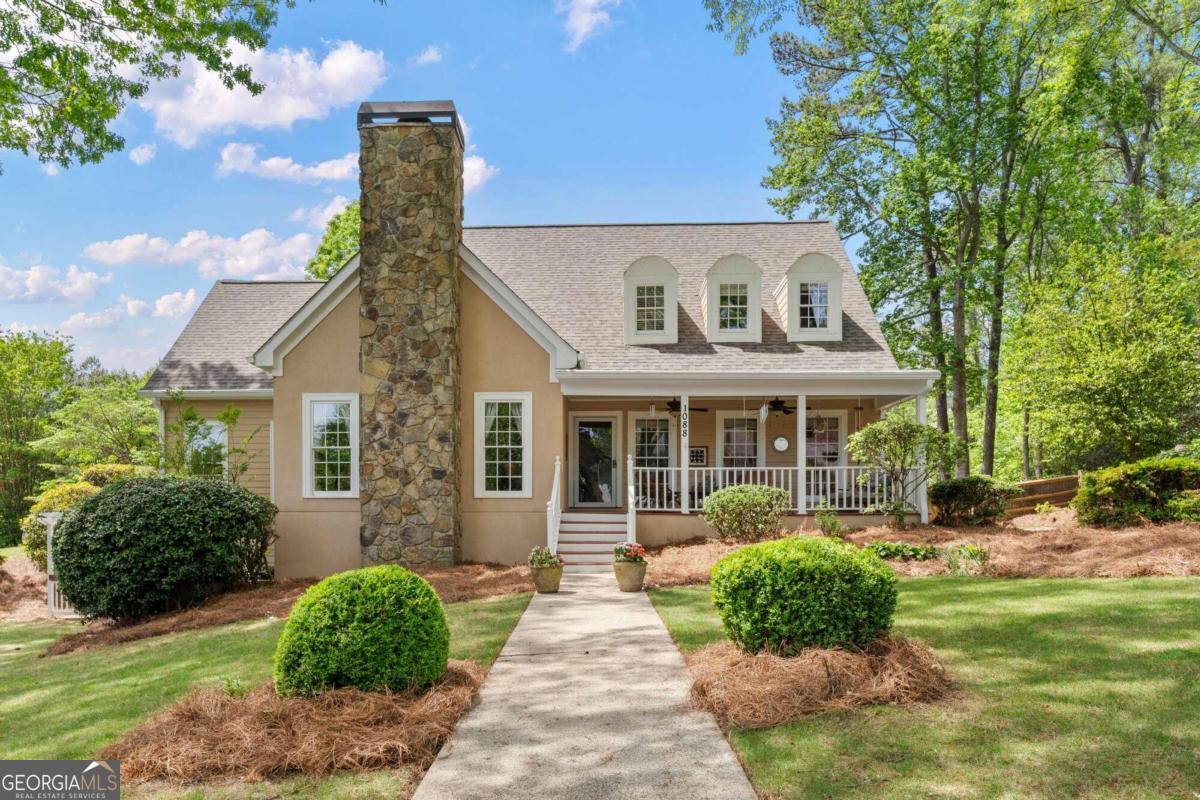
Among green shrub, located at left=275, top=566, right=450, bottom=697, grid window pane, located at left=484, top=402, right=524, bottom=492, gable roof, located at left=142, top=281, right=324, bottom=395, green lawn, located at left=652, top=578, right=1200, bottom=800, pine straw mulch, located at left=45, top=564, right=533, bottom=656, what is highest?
gable roof, located at left=142, top=281, right=324, bottom=395

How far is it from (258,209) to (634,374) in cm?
1143

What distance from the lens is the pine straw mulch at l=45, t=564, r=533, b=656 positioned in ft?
29.6

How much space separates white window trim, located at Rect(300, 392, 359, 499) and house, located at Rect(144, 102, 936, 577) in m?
0.03

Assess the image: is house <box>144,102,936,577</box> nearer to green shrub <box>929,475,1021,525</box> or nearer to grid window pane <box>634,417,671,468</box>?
grid window pane <box>634,417,671,468</box>

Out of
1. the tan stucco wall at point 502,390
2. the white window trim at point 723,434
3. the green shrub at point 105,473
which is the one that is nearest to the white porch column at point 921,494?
the white window trim at point 723,434

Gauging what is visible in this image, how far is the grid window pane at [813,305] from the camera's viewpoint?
579 inches

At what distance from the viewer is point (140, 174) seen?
1574 centimetres

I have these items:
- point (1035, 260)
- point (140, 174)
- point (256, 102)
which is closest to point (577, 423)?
point (256, 102)

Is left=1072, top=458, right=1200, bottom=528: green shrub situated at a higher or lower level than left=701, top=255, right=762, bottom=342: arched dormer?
lower

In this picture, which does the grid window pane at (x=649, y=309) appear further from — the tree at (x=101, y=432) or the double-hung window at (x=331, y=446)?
the tree at (x=101, y=432)

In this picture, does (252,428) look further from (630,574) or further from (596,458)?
(630,574)

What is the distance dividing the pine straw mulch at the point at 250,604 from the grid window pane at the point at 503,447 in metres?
1.74

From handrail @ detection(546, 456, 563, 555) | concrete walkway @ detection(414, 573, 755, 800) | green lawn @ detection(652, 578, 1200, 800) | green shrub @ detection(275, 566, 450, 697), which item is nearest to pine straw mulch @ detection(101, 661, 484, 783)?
green shrub @ detection(275, 566, 450, 697)

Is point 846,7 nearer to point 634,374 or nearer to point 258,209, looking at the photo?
point 634,374
